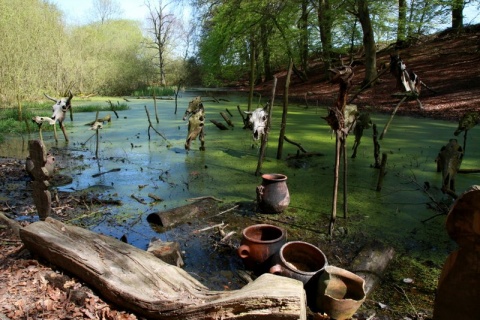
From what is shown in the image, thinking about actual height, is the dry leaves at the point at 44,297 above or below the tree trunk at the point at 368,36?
below

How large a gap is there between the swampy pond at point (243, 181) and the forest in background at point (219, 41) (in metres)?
2.72

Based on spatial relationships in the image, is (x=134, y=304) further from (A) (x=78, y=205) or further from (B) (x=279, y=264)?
(A) (x=78, y=205)

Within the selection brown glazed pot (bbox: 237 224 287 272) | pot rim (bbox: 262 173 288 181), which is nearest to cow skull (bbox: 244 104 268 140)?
pot rim (bbox: 262 173 288 181)

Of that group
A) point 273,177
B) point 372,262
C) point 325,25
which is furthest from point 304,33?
point 372,262

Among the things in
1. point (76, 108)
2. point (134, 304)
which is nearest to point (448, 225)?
point (134, 304)

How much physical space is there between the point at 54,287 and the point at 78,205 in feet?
8.56

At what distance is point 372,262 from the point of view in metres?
3.17

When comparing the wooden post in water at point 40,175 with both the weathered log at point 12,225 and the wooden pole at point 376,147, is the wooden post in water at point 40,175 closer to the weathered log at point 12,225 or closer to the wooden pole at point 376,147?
the weathered log at point 12,225

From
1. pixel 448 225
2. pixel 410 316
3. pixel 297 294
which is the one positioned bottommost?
pixel 410 316

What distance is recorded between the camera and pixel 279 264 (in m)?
2.86

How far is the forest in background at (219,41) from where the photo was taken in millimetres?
14359

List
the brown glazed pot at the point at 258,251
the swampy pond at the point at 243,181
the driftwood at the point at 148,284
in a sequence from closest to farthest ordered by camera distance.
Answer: the driftwood at the point at 148,284 < the brown glazed pot at the point at 258,251 < the swampy pond at the point at 243,181

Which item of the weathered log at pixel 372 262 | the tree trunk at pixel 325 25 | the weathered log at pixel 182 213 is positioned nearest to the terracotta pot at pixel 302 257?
the weathered log at pixel 372 262

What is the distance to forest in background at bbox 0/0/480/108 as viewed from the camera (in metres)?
14.4
